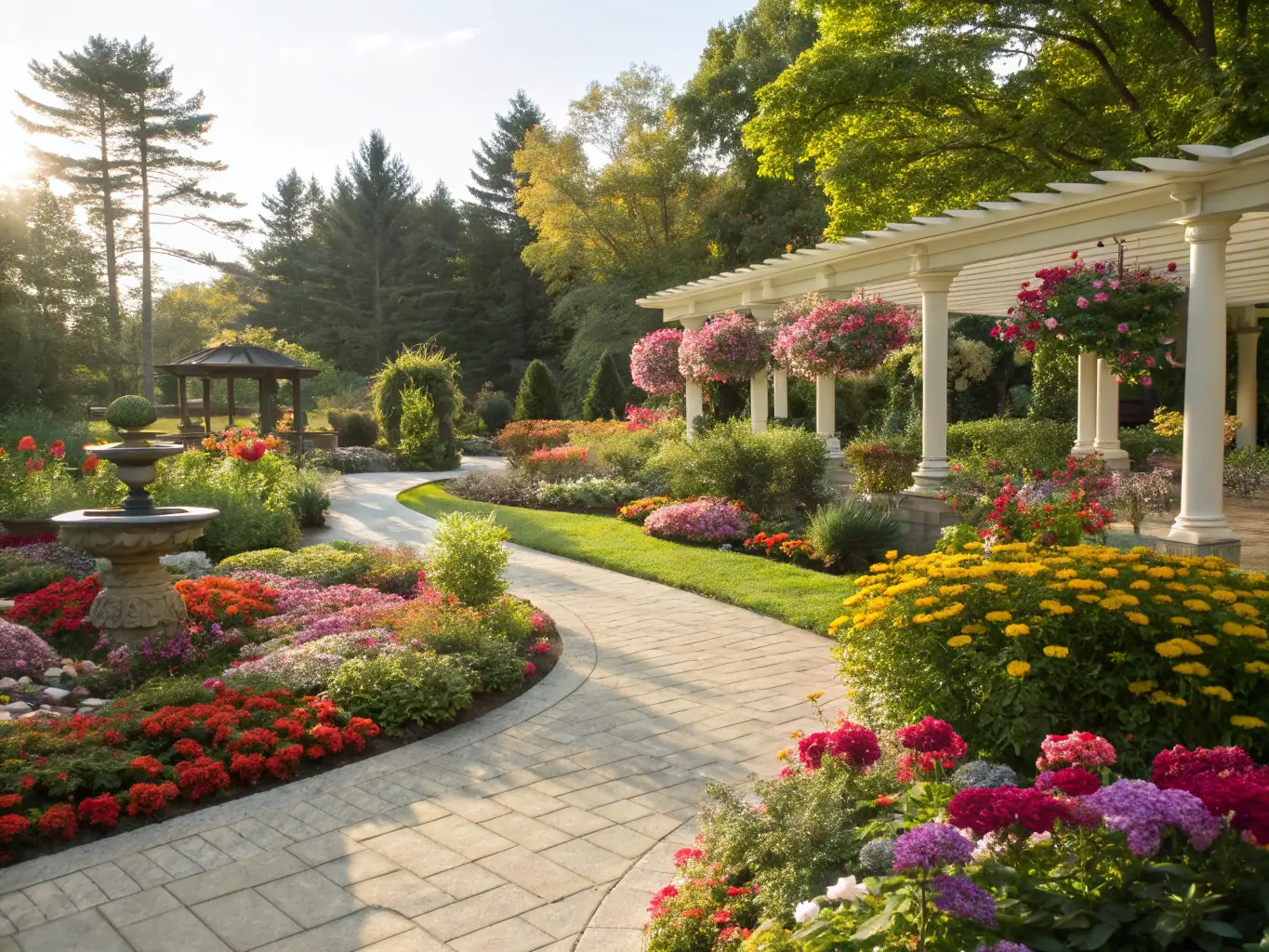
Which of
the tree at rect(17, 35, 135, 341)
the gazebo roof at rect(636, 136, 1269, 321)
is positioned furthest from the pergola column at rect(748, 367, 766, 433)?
the tree at rect(17, 35, 135, 341)

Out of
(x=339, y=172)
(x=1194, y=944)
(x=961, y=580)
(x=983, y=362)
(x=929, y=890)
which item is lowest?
(x=1194, y=944)

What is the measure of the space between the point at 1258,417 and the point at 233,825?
55.0 ft

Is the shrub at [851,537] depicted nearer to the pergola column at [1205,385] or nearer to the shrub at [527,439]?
the pergola column at [1205,385]

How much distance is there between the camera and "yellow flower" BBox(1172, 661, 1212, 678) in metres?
3.22

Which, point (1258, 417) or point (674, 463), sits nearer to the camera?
point (674, 463)

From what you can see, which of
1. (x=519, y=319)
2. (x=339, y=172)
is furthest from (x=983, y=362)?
(x=339, y=172)

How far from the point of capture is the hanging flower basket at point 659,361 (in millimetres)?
14836

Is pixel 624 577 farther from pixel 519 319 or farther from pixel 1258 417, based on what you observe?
pixel 519 319

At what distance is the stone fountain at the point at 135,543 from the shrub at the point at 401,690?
5.48ft

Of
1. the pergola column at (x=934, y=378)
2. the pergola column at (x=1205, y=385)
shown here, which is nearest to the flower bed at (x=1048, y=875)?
the pergola column at (x=1205, y=385)

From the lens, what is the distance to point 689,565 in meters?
8.80

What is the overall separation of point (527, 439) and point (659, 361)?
320 centimetres

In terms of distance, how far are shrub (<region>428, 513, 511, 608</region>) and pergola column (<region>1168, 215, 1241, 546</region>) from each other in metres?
4.79

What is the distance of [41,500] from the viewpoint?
10.2 metres
